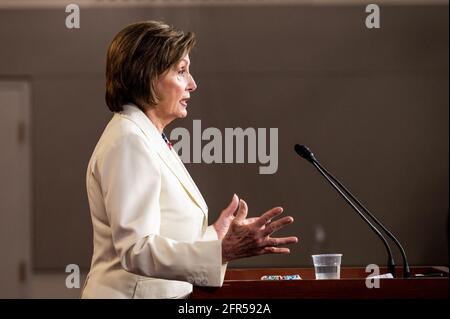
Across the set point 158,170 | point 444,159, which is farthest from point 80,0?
point 158,170

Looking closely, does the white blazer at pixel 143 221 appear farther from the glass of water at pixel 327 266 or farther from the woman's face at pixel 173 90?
the glass of water at pixel 327 266

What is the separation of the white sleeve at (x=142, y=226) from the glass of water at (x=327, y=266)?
0.48 metres

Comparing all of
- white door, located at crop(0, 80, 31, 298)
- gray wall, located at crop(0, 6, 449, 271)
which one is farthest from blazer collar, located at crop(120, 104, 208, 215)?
white door, located at crop(0, 80, 31, 298)

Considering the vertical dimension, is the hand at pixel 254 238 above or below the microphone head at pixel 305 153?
below

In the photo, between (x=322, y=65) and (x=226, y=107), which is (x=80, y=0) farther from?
(x=322, y=65)

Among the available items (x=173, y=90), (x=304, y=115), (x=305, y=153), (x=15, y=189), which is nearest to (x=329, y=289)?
(x=305, y=153)

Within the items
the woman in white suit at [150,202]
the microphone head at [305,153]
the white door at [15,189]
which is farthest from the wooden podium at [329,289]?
the white door at [15,189]

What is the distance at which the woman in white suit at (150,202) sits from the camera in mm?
1726

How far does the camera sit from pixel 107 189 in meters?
1.77

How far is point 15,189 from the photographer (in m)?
5.39

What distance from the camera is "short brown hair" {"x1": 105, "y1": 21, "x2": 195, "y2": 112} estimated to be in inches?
75.9

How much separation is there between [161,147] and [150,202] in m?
0.20

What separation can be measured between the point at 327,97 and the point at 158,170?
369 cm

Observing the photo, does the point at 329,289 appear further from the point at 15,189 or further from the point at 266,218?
the point at 15,189
